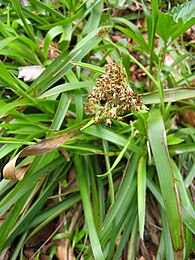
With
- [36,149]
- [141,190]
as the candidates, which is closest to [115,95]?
[36,149]

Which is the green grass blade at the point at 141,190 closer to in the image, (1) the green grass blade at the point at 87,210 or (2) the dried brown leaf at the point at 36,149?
(1) the green grass blade at the point at 87,210

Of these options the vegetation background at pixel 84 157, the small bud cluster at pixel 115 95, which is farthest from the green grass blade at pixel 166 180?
the small bud cluster at pixel 115 95

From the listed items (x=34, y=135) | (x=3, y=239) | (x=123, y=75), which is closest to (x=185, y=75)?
(x=123, y=75)

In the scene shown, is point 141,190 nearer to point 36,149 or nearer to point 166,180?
point 166,180

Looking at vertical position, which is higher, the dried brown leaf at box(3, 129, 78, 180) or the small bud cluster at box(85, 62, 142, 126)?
the small bud cluster at box(85, 62, 142, 126)

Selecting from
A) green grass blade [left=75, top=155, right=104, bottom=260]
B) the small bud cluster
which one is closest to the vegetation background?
green grass blade [left=75, top=155, right=104, bottom=260]

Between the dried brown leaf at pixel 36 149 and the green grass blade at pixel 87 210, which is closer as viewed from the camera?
the dried brown leaf at pixel 36 149

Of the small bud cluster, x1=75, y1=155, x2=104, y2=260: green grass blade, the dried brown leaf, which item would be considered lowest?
x1=75, y1=155, x2=104, y2=260: green grass blade

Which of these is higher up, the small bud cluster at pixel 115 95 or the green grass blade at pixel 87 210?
the small bud cluster at pixel 115 95

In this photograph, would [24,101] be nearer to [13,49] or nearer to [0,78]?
[0,78]

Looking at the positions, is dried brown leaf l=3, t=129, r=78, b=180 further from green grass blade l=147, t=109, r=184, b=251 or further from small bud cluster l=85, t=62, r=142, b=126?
green grass blade l=147, t=109, r=184, b=251

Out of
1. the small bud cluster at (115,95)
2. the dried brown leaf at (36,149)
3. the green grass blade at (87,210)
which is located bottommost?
the green grass blade at (87,210)
